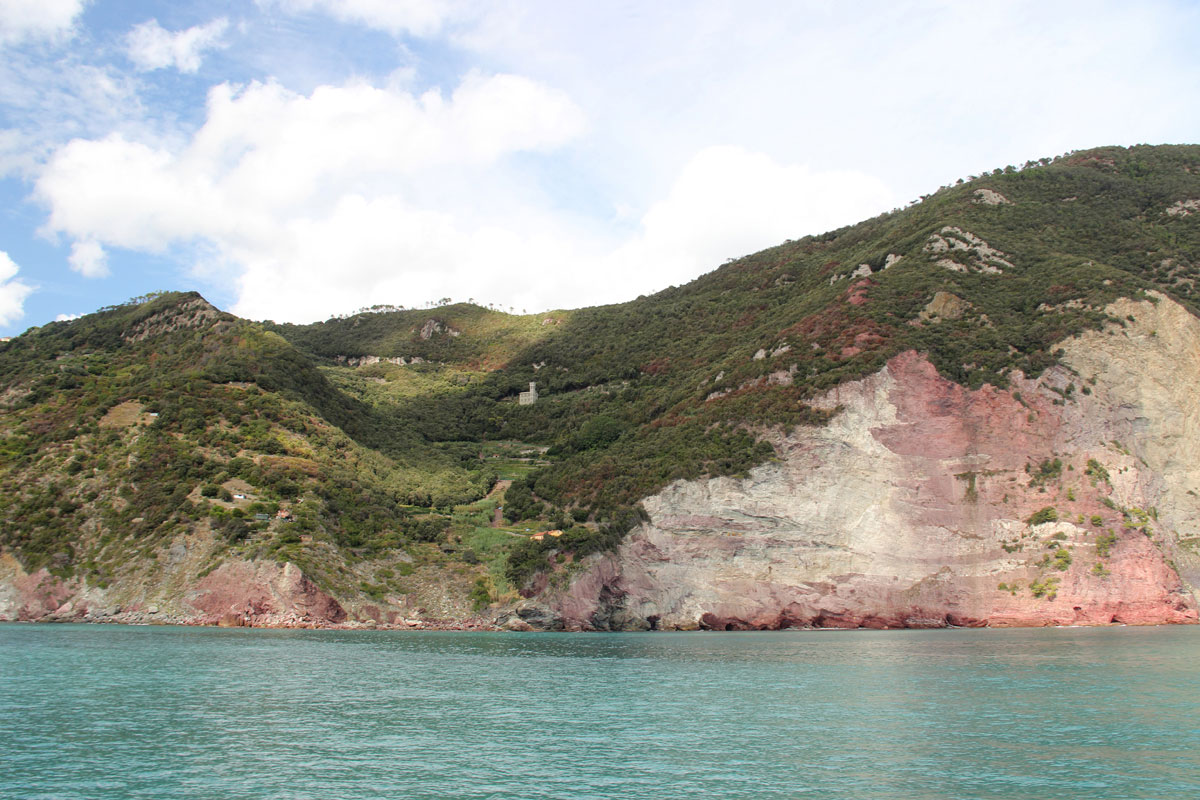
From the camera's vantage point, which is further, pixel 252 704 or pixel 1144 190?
pixel 1144 190

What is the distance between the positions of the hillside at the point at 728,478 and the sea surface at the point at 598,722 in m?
15.3

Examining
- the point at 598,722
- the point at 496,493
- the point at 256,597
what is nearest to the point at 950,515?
the point at 598,722

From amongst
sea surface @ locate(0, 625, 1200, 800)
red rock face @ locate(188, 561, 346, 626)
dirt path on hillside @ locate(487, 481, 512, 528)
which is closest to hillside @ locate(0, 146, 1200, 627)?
red rock face @ locate(188, 561, 346, 626)

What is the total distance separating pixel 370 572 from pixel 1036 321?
61.5m

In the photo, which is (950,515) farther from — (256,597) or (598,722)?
(256,597)

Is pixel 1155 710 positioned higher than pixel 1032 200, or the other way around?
pixel 1032 200

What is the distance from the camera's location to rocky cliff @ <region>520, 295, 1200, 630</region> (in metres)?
59.7

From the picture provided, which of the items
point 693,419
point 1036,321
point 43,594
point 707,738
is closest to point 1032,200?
point 1036,321

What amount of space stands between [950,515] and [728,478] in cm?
1680

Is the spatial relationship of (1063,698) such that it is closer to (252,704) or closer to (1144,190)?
(252,704)

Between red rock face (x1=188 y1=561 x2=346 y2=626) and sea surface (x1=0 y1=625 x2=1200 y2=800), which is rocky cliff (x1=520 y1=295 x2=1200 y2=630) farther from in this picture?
red rock face (x1=188 y1=561 x2=346 y2=626)

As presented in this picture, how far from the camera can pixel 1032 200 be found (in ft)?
337

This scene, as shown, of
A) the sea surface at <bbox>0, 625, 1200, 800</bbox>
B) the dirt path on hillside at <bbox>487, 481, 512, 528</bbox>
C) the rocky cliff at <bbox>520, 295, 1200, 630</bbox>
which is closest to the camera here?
the sea surface at <bbox>0, 625, 1200, 800</bbox>

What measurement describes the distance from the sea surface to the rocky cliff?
13.3 m
